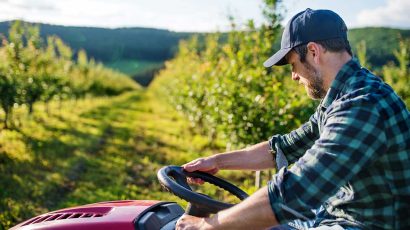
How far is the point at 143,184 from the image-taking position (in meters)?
7.23

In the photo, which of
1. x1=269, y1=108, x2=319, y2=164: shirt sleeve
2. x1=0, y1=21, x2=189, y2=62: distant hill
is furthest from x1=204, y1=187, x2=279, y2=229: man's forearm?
x1=0, y1=21, x2=189, y2=62: distant hill

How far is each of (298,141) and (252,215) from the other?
88 centimetres

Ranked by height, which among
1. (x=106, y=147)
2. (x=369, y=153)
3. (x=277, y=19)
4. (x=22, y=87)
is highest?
(x=277, y=19)

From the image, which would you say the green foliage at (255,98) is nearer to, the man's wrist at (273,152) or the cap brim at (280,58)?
the man's wrist at (273,152)

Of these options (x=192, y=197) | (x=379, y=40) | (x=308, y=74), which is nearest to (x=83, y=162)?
(x=192, y=197)

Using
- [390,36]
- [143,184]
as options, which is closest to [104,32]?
[390,36]

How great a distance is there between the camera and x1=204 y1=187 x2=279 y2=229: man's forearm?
1.74 meters

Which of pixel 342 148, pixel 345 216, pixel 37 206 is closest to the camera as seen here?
pixel 342 148

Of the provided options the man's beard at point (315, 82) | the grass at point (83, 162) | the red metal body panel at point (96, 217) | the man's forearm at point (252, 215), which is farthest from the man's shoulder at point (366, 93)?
the grass at point (83, 162)

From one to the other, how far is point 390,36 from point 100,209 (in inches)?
2777

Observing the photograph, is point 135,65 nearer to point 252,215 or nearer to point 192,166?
point 192,166

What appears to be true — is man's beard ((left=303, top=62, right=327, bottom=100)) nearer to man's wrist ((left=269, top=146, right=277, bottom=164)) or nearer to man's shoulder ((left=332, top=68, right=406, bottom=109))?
man's shoulder ((left=332, top=68, right=406, bottom=109))

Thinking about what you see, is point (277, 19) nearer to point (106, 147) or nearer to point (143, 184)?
point (143, 184)

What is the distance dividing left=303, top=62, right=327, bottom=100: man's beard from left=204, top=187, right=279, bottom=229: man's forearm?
57 cm
